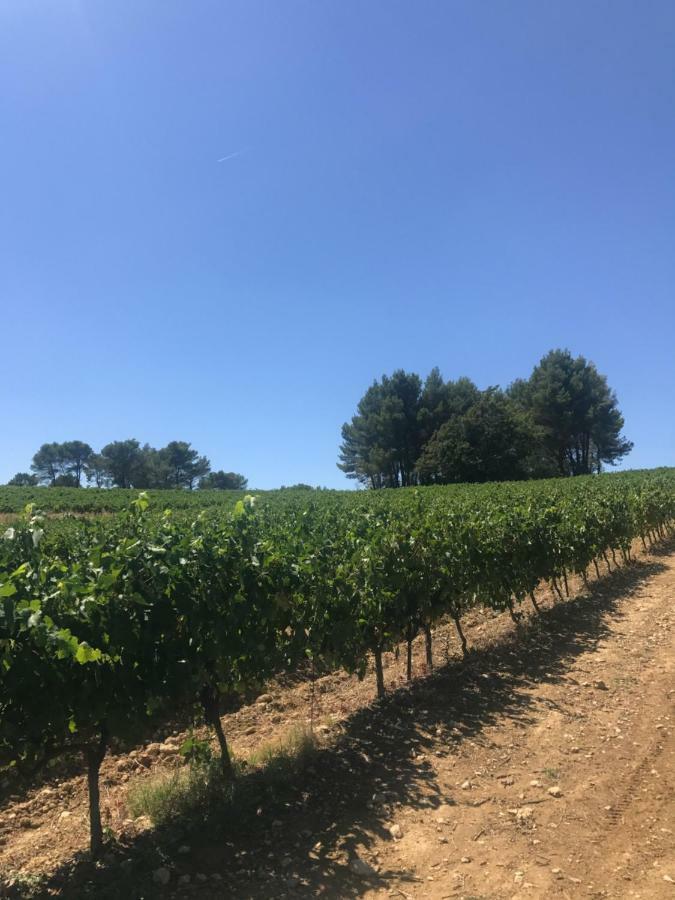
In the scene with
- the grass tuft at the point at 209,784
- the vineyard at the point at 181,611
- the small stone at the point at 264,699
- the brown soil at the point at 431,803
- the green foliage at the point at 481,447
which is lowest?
the small stone at the point at 264,699

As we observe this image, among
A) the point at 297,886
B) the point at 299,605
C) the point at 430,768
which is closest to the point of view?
the point at 297,886

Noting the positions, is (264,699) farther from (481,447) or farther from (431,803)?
(481,447)

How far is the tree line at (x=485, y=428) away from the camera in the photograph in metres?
57.4

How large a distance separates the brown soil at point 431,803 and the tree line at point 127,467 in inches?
3284

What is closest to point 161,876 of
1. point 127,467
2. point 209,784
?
point 209,784

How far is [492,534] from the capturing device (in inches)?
320

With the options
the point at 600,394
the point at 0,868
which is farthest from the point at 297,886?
the point at 600,394

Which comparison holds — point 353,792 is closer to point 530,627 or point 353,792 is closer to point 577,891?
point 577,891

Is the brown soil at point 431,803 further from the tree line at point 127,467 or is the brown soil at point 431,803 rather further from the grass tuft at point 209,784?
the tree line at point 127,467

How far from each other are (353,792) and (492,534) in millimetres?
4600

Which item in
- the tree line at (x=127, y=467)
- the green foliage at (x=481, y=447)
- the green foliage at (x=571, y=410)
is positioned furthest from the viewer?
the tree line at (x=127, y=467)

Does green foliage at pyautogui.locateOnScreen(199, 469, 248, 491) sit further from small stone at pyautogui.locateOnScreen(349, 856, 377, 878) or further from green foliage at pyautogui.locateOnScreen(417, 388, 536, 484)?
small stone at pyautogui.locateOnScreen(349, 856, 377, 878)

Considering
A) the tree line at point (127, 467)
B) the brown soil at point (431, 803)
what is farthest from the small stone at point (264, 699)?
the tree line at point (127, 467)

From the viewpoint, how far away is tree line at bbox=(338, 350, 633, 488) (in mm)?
57375
